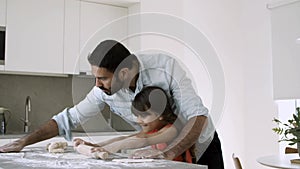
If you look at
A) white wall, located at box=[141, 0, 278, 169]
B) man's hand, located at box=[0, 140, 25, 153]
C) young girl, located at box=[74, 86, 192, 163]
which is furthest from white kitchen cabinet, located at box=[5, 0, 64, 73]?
young girl, located at box=[74, 86, 192, 163]

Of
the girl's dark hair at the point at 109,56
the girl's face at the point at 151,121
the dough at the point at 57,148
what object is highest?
the girl's dark hair at the point at 109,56

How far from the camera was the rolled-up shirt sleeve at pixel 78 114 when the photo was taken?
1747mm

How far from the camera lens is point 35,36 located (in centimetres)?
337

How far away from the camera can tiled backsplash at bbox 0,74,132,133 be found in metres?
3.49

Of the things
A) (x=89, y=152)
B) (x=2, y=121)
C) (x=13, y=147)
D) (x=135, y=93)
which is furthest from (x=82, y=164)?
(x=2, y=121)

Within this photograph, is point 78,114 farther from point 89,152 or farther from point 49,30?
point 49,30

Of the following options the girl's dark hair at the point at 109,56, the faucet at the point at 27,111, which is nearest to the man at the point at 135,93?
the girl's dark hair at the point at 109,56

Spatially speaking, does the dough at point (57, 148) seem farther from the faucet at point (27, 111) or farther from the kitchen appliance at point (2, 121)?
the faucet at point (27, 111)

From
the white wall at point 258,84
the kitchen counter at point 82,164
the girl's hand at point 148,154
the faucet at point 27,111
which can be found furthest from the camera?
the white wall at point 258,84

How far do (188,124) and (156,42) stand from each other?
93.4 inches

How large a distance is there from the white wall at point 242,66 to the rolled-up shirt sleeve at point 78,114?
206 centimetres

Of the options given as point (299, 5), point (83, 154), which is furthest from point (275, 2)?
point (83, 154)

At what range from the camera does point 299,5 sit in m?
3.60

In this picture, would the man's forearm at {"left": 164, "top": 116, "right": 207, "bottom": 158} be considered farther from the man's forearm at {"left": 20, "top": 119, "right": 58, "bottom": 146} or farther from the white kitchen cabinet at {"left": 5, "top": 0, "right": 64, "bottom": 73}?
the white kitchen cabinet at {"left": 5, "top": 0, "right": 64, "bottom": 73}
